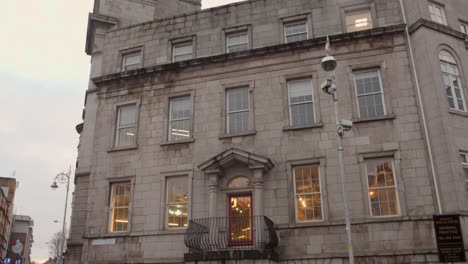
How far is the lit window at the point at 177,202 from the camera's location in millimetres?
17938

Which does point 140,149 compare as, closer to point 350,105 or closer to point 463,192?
point 350,105

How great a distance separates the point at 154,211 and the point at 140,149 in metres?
3.09

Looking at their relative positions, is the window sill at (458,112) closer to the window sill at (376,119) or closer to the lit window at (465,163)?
the lit window at (465,163)

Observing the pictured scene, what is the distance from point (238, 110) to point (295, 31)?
459 centimetres

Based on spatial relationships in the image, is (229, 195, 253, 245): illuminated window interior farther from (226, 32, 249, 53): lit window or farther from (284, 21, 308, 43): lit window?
(284, 21, 308, 43): lit window

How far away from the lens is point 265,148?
17.5m

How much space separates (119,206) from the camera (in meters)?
19.1

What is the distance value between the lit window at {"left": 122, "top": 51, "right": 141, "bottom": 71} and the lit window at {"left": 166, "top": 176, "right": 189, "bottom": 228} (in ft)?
21.8

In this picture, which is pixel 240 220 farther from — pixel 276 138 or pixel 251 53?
pixel 251 53

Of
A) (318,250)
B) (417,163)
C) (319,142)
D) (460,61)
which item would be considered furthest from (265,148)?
(460,61)

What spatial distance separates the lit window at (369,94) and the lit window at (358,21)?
7.40 ft

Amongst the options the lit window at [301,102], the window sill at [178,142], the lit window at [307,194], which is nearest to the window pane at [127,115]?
the window sill at [178,142]

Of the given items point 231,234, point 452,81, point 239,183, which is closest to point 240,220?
point 231,234

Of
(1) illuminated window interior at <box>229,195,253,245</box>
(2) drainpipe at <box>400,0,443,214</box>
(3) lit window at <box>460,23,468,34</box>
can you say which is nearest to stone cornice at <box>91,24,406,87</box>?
(2) drainpipe at <box>400,0,443,214</box>
